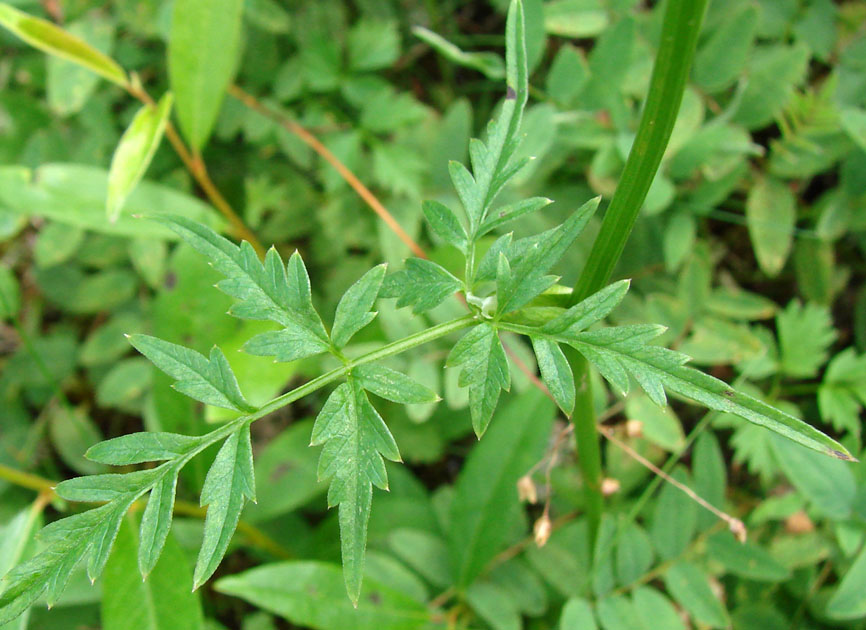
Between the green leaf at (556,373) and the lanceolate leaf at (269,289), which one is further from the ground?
the green leaf at (556,373)

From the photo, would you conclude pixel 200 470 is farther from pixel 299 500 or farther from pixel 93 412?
pixel 93 412

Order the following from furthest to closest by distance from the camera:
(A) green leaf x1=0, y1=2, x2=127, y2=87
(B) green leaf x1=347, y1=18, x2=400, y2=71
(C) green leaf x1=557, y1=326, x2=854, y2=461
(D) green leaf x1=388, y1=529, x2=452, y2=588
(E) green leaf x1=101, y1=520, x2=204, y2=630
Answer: (B) green leaf x1=347, y1=18, x2=400, y2=71
(D) green leaf x1=388, y1=529, x2=452, y2=588
(A) green leaf x1=0, y1=2, x2=127, y2=87
(E) green leaf x1=101, y1=520, x2=204, y2=630
(C) green leaf x1=557, y1=326, x2=854, y2=461

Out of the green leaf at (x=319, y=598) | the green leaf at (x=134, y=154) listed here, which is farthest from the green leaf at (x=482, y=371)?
the green leaf at (x=134, y=154)

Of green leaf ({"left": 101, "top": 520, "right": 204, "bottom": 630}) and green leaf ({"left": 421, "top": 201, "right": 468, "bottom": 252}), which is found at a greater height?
green leaf ({"left": 421, "top": 201, "right": 468, "bottom": 252})

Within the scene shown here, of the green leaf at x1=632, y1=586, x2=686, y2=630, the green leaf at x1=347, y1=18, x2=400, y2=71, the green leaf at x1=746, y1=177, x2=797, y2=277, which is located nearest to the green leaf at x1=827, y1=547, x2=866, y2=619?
the green leaf at x1=632, y1=586, x2=686, y2=630

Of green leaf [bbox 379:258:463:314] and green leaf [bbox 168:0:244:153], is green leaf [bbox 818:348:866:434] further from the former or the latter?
green leaf [bbox 168:0:244:153]

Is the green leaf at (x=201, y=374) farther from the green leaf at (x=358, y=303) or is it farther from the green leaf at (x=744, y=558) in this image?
the green leaf at (x=744, y=558)
